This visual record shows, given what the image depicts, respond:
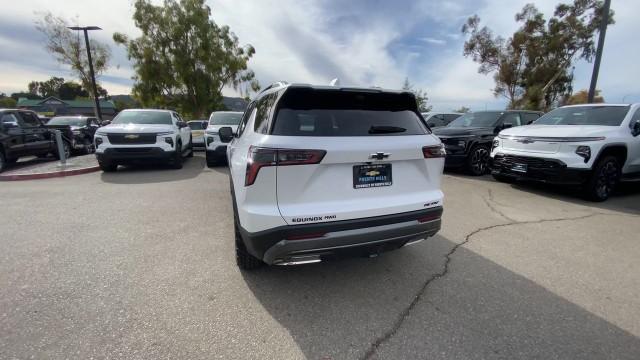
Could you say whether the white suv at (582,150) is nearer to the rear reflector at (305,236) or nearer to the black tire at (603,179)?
the black tire at (603,179)

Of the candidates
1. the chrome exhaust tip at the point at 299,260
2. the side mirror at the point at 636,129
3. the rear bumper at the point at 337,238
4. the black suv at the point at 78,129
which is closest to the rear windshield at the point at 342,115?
the rear bumper at the point at 337,238

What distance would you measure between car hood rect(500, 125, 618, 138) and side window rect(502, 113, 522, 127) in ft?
7.90

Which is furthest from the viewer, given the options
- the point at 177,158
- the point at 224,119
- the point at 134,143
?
the point at 224,119

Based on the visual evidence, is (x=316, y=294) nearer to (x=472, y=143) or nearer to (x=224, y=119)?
(x=472, y=143)

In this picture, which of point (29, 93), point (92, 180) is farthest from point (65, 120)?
point (29, 93)

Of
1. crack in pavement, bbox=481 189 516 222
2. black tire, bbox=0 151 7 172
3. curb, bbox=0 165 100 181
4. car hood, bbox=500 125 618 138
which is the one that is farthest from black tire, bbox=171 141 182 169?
car hood, bbox=500 125 618 138

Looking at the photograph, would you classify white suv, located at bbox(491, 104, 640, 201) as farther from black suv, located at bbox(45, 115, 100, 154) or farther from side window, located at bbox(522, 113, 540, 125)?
black suv, located at bbox(45, 115, 100, 154)

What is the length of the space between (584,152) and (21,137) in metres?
14.0

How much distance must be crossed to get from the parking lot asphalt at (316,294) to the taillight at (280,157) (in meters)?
1.18

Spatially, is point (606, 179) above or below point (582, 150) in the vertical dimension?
below

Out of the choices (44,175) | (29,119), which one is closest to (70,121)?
(29,119)

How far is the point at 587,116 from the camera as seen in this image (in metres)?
6.16

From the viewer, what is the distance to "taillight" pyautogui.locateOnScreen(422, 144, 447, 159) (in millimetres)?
2588

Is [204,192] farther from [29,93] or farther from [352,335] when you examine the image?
[29,93]
